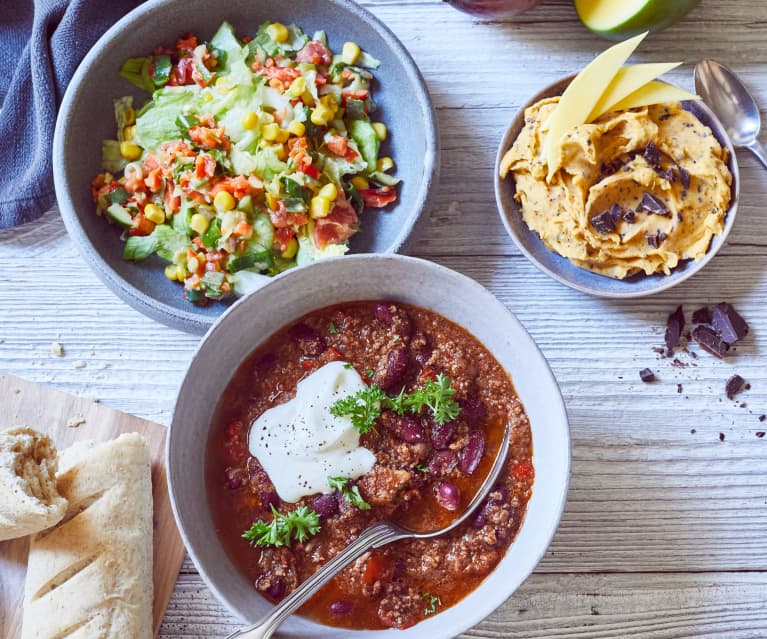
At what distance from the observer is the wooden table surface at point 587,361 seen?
3.74 m

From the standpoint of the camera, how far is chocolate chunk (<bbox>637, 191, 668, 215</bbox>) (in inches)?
139

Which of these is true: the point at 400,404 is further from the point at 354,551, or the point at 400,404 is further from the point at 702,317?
the point at 702,317

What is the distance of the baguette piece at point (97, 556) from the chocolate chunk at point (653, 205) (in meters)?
2.53

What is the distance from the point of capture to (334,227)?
369 cm

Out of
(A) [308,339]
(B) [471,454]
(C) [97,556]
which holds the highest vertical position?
(A) [308,339]

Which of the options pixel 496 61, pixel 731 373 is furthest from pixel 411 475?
pixel 496 61

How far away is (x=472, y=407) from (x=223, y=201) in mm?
1492

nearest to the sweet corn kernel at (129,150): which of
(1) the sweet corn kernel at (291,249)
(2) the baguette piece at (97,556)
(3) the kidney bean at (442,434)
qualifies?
(1) the sweet corn kernel at (291,249)

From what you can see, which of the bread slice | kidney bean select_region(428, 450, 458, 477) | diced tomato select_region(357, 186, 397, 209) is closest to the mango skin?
diced tomato select_region(357, 186, 397, 209)

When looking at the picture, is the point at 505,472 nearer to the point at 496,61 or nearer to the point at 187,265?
the point at 187,265

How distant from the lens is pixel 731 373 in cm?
384

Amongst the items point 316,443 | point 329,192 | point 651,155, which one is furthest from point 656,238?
point 316,443

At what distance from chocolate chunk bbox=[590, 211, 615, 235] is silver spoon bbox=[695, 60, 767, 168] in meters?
0.88

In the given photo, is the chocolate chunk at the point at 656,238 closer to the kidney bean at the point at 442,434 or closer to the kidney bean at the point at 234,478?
the kidney bean at the point at 442,434
